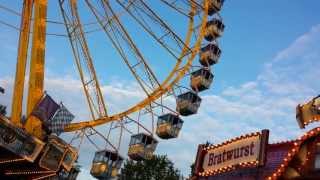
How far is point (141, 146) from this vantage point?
27297mm

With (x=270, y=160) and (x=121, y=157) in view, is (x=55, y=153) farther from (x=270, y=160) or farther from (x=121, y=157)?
(x=270, y=160)

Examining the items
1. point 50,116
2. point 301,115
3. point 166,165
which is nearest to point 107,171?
point 50,116

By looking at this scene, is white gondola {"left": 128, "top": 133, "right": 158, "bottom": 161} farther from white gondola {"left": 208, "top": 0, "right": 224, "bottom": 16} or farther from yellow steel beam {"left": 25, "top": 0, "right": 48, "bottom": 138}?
white gondola {"left": 208, "top": 0, "right": 224, "bottom": 16}

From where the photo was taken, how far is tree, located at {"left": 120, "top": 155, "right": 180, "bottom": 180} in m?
55.1

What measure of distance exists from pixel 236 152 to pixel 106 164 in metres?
11.6

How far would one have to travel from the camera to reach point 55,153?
22.8 meters

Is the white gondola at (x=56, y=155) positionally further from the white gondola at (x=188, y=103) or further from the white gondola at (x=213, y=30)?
the white gondola at (x=213, y=30)

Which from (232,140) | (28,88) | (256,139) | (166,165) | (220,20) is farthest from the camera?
(166,165)

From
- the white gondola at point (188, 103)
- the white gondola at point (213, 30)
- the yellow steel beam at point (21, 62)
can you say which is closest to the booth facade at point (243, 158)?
the yellow steel beam at point (21, 62)

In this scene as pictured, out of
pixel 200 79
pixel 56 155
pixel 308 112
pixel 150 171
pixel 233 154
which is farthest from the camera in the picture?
pixel 150 171

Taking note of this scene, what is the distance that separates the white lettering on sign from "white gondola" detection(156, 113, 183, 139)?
30.7 ft

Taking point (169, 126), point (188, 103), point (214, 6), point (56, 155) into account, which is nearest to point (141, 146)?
point (169, 126)

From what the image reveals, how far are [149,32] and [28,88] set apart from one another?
22.7 ft

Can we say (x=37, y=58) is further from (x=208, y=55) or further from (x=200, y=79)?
(x=208, y=55)
